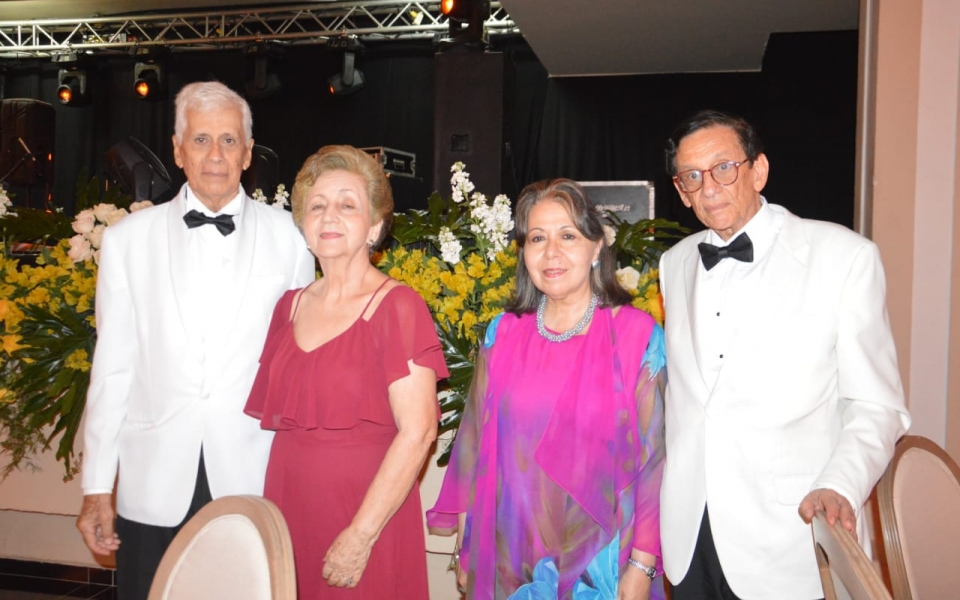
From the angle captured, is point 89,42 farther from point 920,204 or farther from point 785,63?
point 920,204

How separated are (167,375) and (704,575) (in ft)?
5.33

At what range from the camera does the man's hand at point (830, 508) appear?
1724 millimetres

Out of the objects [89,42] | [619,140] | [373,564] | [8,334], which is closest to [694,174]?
[373,564]

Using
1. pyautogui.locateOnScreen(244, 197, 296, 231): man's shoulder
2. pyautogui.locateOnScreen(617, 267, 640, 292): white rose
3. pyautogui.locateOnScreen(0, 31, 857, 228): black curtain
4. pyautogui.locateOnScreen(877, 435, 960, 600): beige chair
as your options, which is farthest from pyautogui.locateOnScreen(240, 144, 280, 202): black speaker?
pyautogui.locateOnScreen(877, 435, 960, 600): beige chair

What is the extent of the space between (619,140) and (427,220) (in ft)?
22.3

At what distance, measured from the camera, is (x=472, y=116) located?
8.48 meters

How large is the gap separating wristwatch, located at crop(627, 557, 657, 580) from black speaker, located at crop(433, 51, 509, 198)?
6.44 metres

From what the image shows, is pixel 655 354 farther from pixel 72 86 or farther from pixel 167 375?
pixel 72 86

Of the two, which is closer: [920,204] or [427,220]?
[920,204]

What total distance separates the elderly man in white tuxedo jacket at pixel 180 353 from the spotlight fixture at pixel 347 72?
7841mm

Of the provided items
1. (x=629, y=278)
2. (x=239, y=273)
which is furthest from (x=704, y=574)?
(x=239, y=273)

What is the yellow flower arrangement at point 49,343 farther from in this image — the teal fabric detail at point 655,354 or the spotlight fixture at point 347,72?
the spotlight fixture at point 347,72

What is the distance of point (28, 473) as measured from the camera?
430 centimetres

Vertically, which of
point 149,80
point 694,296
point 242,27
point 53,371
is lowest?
point 53,371
